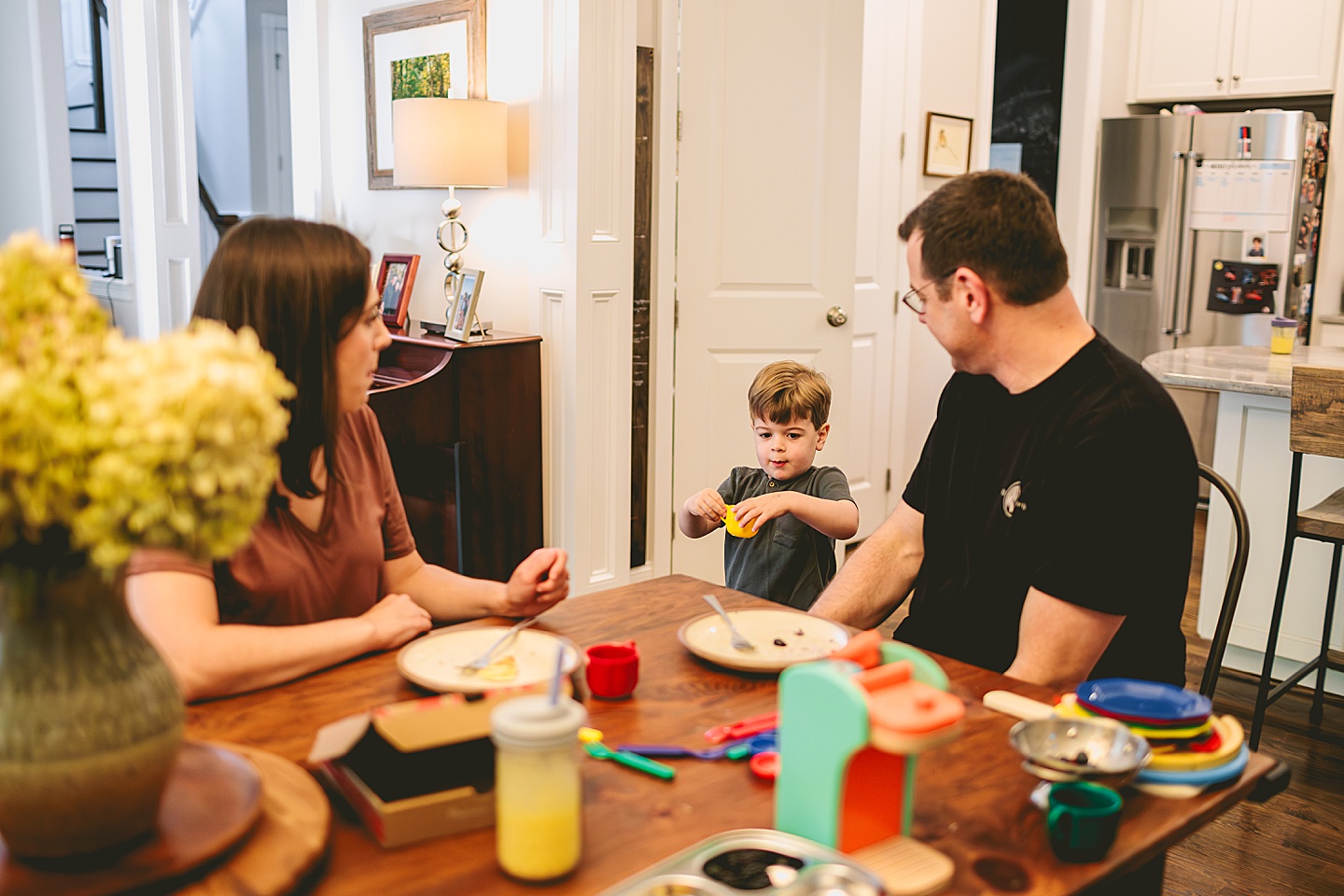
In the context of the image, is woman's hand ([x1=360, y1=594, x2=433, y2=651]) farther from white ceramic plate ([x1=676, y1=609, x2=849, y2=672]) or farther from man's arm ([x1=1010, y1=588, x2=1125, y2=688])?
man's arm ([x1=1010, y1=588, x2=1125, y2=688])

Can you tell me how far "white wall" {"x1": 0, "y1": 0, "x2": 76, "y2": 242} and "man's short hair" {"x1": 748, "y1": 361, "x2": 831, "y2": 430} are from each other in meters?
4.90

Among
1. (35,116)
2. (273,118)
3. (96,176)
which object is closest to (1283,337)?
(35,116)

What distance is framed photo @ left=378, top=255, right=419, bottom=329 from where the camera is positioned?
12.8 feet

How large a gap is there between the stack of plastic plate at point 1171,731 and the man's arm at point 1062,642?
0.24m

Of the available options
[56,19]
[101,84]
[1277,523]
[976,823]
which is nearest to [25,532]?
[976,823]

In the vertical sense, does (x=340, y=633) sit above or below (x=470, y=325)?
below

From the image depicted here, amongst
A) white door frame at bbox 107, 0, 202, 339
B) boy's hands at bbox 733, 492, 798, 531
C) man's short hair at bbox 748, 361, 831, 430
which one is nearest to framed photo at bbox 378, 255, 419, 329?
white door frame at bbox 107, 0, 202, 339

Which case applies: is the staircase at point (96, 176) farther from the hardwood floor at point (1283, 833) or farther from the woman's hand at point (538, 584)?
the hardwood floor at point (1283, 833)


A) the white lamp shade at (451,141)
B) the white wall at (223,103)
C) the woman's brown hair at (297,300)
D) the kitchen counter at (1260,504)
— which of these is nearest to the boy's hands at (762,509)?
the woman's brown hair at (297,300)

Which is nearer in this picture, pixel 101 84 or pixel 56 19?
pixel 56 19

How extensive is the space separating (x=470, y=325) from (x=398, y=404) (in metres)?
0.33

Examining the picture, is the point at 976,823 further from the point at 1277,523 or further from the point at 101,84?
the point at 101,84

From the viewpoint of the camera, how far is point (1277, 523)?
323 centimetres

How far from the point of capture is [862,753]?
0.99 metres
